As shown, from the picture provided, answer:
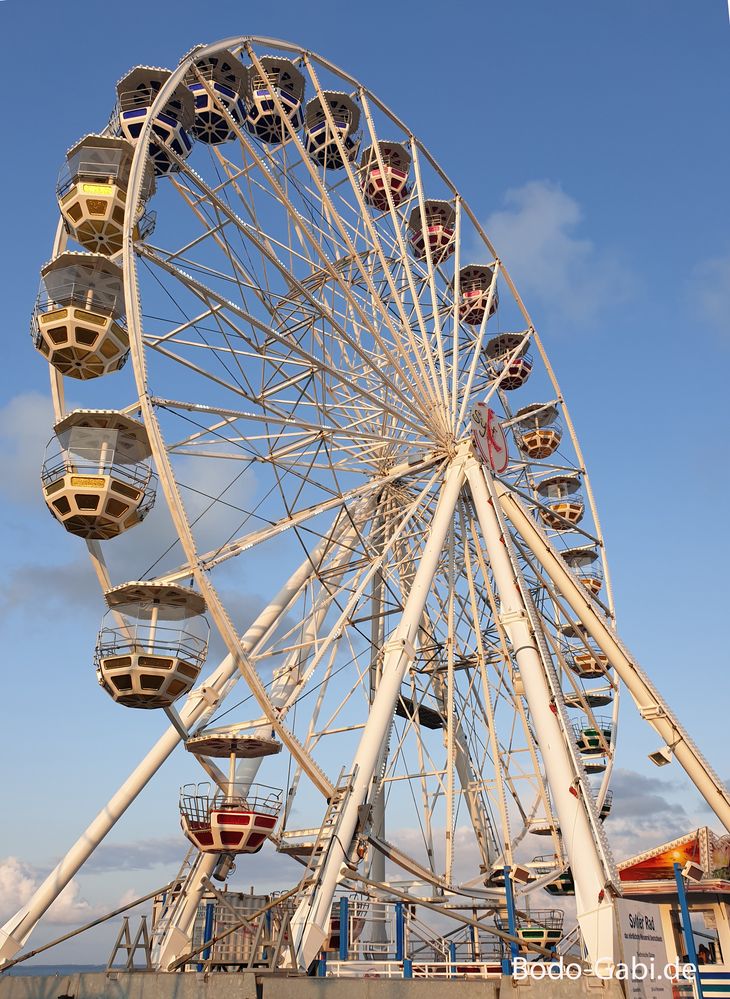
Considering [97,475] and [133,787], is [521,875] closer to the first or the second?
[133,787]

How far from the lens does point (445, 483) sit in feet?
59.1

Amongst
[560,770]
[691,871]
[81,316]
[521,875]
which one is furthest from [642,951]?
[81,316]

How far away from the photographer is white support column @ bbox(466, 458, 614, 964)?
10664 millimetres

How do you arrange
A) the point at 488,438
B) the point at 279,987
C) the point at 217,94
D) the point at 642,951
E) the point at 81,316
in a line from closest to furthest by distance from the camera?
the point at 279,987
the point at 642,951
the point at 81,316
the point at 217,94
the point at 488,438

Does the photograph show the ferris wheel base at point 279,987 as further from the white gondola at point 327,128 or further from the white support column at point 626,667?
the white gondola at point 327,128

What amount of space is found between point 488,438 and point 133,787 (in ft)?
32.8

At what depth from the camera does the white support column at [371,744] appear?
1090 centimetres

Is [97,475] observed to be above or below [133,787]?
above

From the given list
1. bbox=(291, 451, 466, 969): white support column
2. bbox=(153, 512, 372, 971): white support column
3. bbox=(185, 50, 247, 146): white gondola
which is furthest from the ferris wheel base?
bbox=(185, 50, 247, 146): white gondola

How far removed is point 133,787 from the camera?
1391 cm

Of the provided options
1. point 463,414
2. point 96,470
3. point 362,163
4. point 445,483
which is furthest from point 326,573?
point 362,163

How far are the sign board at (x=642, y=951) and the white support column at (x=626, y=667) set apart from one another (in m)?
4.37

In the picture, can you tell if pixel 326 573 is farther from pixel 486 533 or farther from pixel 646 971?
pixel 646 971

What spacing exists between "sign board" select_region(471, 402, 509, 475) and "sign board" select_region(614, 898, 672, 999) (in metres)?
9.66
